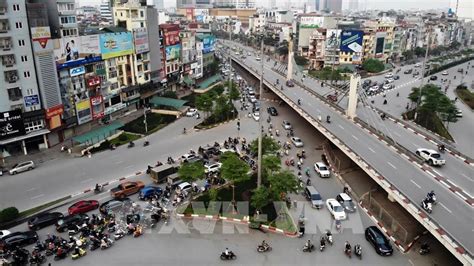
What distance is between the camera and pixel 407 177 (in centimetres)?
2780

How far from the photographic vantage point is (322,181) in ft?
112

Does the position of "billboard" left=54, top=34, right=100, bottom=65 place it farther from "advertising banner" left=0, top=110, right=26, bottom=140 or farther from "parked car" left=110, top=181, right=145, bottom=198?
"parked car" left=110, top=181, right=145, bottom=198

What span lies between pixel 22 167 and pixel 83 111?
35.2ft

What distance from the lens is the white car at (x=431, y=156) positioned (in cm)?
3055

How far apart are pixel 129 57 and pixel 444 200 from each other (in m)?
43.6

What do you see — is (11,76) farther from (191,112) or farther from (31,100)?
(191,112)

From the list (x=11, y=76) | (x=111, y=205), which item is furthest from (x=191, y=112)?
(x=111, y=205)

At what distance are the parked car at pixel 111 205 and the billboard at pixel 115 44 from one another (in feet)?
82.7

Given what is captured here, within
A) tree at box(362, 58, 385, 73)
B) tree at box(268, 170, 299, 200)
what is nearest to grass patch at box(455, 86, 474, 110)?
tree at box(362, 58, 385, 73)

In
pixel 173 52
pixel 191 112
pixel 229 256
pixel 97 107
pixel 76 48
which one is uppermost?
pixel 76 48

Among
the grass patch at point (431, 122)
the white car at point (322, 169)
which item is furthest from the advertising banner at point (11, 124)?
the grass patch at point (431, 122)

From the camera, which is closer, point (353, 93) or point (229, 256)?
point (229, 256)

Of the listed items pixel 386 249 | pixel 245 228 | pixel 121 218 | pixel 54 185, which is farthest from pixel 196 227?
pixel 54 185

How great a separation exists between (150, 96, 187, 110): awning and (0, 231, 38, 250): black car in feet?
105
